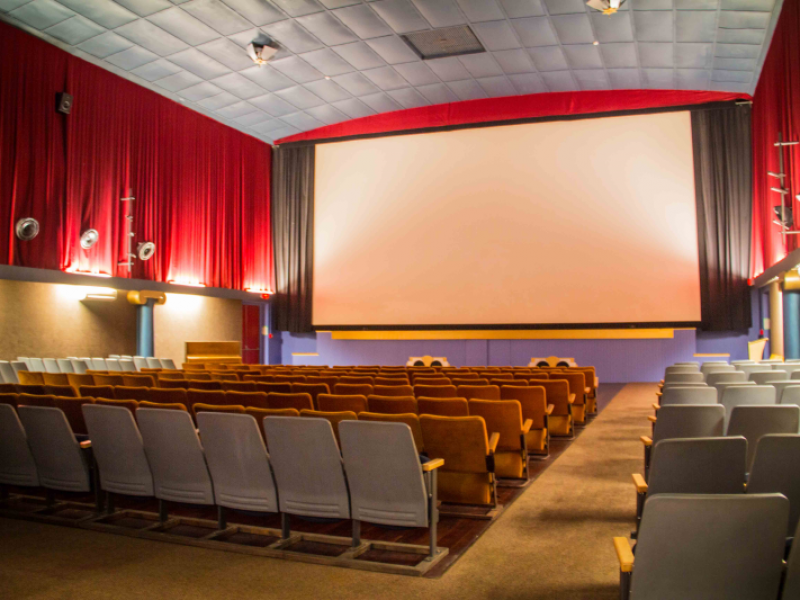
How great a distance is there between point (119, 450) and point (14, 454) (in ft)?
2.98

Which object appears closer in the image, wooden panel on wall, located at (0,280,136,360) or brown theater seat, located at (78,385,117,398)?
brown theater seat, located at (78,385,117,398)

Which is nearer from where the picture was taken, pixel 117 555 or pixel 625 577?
pixel 625 577

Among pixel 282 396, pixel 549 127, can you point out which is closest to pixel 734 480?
pixel 282 396

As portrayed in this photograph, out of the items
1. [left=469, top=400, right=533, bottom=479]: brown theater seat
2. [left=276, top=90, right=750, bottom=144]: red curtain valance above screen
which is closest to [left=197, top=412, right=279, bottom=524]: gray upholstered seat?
[left=469, top=400, right=533, bottom=479]: brown theater seat

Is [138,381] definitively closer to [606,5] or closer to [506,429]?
[506,429]

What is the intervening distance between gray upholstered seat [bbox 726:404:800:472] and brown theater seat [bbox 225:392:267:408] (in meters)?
3.34

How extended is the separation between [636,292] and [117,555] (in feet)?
43.9

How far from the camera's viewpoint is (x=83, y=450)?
4191 mm

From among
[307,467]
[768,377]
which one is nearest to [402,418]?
[307,467]

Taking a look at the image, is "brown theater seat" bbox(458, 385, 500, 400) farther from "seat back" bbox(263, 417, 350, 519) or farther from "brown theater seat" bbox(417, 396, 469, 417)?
"seat back" bbox(263, 417, 350, 519)

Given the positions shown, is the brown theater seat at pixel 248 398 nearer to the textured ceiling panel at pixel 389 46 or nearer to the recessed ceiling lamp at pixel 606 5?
the textured ceiling panel at pixel 389 46

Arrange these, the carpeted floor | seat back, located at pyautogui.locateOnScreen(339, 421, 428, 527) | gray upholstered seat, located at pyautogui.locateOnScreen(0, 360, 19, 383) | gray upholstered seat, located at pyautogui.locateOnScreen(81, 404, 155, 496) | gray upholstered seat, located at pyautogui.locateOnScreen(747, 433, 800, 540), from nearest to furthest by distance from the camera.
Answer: gray upholstered seat, located at pyautogui.locateOnScreen(747, 433, 800, 540)
the carpeted floor
seat back, located at pyautogui.locateOnScreen(339, 421, 428, 527)
gray upholstered seat, located at pyautogui.locateOnScreen(81, 404, 155, 496)
gray upholstered seat, located at pyautogui.locateOnScreen(0, 360, 19, 383)

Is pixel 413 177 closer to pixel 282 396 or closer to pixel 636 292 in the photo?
pixel 636 292

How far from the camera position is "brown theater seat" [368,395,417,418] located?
4.76 meters
